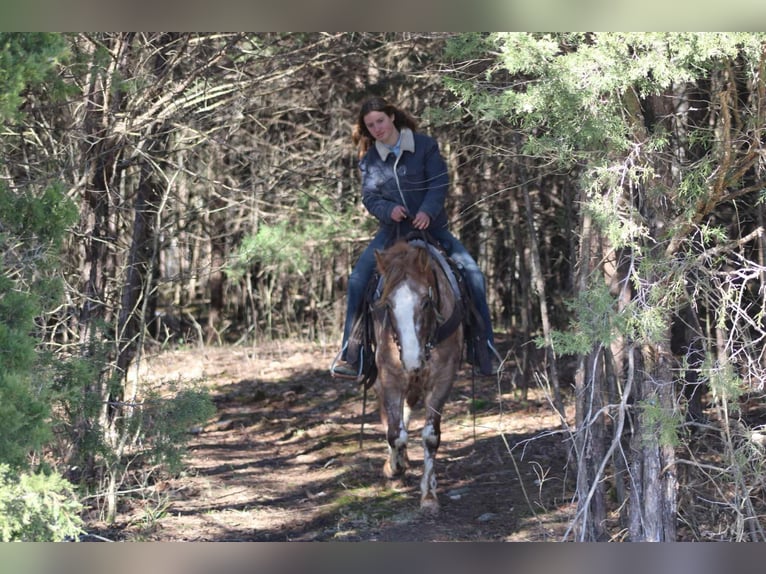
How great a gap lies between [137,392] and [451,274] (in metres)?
2.66

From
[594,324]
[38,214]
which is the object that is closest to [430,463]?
[594,324]

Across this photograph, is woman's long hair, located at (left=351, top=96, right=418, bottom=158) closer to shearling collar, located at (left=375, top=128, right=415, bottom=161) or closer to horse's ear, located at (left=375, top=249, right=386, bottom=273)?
shearling collar, located at (left=375, top=128, right=415, bottom=161)

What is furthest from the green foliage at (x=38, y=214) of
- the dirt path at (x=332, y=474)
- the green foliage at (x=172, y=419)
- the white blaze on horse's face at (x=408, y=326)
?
the dirt path at (x=332, y=474)

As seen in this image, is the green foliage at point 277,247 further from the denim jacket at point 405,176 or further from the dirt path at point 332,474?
the denim jacket at point 405,176

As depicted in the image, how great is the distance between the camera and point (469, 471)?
852 centimetres

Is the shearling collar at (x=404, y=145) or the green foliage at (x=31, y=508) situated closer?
the green foliage at (x=31, y=508)

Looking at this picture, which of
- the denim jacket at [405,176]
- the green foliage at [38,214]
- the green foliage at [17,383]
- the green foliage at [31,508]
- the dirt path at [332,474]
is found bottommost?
the dirt path at [332,474]

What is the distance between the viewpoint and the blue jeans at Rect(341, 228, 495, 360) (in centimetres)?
761

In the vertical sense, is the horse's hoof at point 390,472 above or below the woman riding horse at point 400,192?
below

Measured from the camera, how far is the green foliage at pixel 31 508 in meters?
3.77

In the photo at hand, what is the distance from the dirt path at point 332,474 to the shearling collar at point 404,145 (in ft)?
7.17

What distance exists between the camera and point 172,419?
253 inches

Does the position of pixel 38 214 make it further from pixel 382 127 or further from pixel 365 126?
pixel 365 126

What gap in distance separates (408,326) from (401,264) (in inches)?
22.1
